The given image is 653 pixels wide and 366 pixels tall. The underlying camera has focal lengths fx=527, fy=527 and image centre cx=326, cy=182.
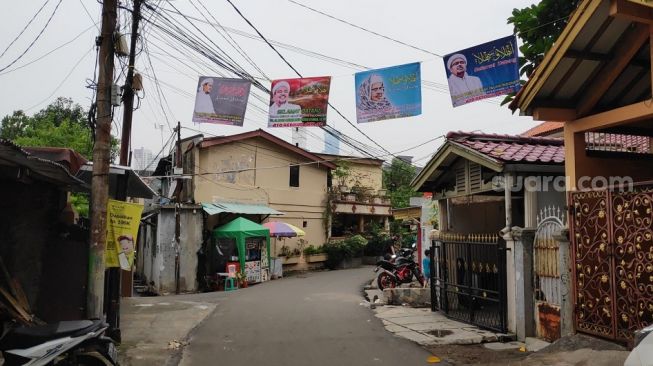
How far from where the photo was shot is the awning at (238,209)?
67.6 feet

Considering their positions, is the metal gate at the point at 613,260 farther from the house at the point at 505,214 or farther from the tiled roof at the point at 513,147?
the tiled roof at the point at 513,147

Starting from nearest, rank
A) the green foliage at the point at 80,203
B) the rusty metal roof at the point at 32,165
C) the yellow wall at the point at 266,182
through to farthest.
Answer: the rusty metal roof at the point at 32,165 → the yellow wall at the point at 266,182 → the green foliage at the point at 80,203

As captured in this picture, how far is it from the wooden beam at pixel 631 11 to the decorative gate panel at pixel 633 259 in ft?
6.39

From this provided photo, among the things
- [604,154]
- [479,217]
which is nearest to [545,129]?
[479,217]

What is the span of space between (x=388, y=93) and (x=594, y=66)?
4727 millimetres

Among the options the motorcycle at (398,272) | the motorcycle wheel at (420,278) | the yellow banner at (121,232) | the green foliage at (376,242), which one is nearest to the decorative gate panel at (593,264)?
the yellow banner at (121,232)

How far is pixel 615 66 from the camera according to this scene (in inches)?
272

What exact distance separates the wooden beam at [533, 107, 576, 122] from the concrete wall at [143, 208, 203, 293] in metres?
15.2

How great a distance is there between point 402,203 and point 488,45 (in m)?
25.1

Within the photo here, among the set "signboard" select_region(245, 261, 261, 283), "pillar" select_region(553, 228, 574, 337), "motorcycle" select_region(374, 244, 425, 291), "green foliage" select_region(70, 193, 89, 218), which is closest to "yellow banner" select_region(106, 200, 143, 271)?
"pillar" select_region(553, 228, 574, 337)

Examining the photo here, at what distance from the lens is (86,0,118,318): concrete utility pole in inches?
276

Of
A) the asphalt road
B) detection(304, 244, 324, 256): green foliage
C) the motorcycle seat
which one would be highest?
the motorcycle seat

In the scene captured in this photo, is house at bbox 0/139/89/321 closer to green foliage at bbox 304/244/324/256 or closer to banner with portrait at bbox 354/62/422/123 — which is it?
banner with portrait at bbox 354/62/422/123

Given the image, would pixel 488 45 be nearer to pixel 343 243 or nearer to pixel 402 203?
pixel 343 243
